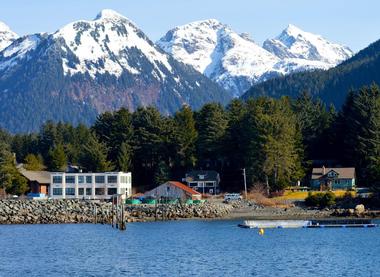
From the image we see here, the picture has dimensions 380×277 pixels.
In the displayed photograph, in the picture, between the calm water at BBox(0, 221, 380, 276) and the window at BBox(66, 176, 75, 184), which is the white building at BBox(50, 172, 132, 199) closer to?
the window at BBox(66, 176, 75, 184)

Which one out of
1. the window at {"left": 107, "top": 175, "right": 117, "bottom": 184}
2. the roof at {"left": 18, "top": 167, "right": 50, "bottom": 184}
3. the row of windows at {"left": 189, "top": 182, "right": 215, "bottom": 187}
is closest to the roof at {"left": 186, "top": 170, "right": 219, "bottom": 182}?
the row of windows at {"left": 189, "top": 182, "right": 215, "bottom": 187}

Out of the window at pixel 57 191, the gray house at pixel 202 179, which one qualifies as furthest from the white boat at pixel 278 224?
the window at pixel 57 191

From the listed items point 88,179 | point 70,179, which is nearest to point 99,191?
point 88,179

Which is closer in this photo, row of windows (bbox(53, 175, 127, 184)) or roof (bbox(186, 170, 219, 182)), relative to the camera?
row of windows (bbox(53, 175, 127, 184))

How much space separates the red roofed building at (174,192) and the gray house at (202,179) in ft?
25.4

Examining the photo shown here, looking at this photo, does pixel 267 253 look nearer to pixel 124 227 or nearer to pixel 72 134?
pixel 124 227

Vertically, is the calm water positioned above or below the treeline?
below

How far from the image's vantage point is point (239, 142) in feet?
411

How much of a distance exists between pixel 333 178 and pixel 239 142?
43.6 feet

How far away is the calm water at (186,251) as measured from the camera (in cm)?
5725

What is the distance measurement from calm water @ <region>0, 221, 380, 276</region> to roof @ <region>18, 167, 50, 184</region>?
120 feet

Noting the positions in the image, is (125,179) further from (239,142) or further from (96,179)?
(239,142)

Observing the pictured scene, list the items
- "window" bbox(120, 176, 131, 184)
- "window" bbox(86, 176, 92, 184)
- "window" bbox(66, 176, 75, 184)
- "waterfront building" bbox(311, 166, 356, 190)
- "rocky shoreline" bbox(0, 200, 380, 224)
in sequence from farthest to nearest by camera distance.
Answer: "window" bbox(66, 176, 75, 184) → "window" bbox(86, 176, 92, 184) → "window" bbox(120, 176, 131, 184) → "waterfront building" bbox(311, 166, 356, 190) → "rocky shoreline" bbox(0, 200, 380, 224)

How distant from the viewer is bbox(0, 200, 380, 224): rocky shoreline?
330 feet
